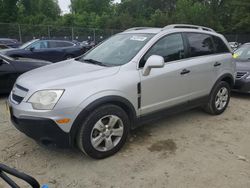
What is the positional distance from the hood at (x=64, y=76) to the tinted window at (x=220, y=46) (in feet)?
8.06

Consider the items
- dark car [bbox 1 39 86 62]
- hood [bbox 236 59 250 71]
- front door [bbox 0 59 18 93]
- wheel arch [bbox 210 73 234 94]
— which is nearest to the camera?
wheel arch [bbox 210 73 234 94]

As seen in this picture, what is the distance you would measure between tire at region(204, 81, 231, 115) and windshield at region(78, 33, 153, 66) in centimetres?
185

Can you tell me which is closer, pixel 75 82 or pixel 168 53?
pixel 75 82

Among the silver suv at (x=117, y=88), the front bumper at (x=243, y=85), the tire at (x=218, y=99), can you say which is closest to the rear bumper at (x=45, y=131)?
the silver suv at (x=117, y=88)

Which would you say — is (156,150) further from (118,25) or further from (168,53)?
(118,25)

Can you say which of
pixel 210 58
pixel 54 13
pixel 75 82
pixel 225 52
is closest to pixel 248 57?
pixel 225 52

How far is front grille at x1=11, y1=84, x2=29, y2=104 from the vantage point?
350cm

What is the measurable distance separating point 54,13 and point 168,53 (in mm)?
65624

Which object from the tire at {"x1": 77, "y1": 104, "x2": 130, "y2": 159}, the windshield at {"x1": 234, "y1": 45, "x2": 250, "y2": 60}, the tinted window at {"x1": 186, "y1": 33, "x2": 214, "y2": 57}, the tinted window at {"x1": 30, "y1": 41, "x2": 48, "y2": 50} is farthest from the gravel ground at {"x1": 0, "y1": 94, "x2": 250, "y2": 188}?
the tinted window at {"x1": 30, "y1": 41, "x2": 48, "y2": 50}

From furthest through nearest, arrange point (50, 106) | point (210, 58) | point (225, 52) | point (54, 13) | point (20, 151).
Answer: point (54, 13)
point (225, 52)
point (210, 58)
point (20, 151)
point (50, 106)

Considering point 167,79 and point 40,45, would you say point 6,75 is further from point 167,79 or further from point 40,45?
point 40,45

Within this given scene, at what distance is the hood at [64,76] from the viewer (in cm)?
341

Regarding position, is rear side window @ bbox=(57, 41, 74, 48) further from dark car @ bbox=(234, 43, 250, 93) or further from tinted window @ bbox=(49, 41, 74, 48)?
dark car @ bbox=(234, 43, 250, 93)

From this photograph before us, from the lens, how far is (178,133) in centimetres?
458
